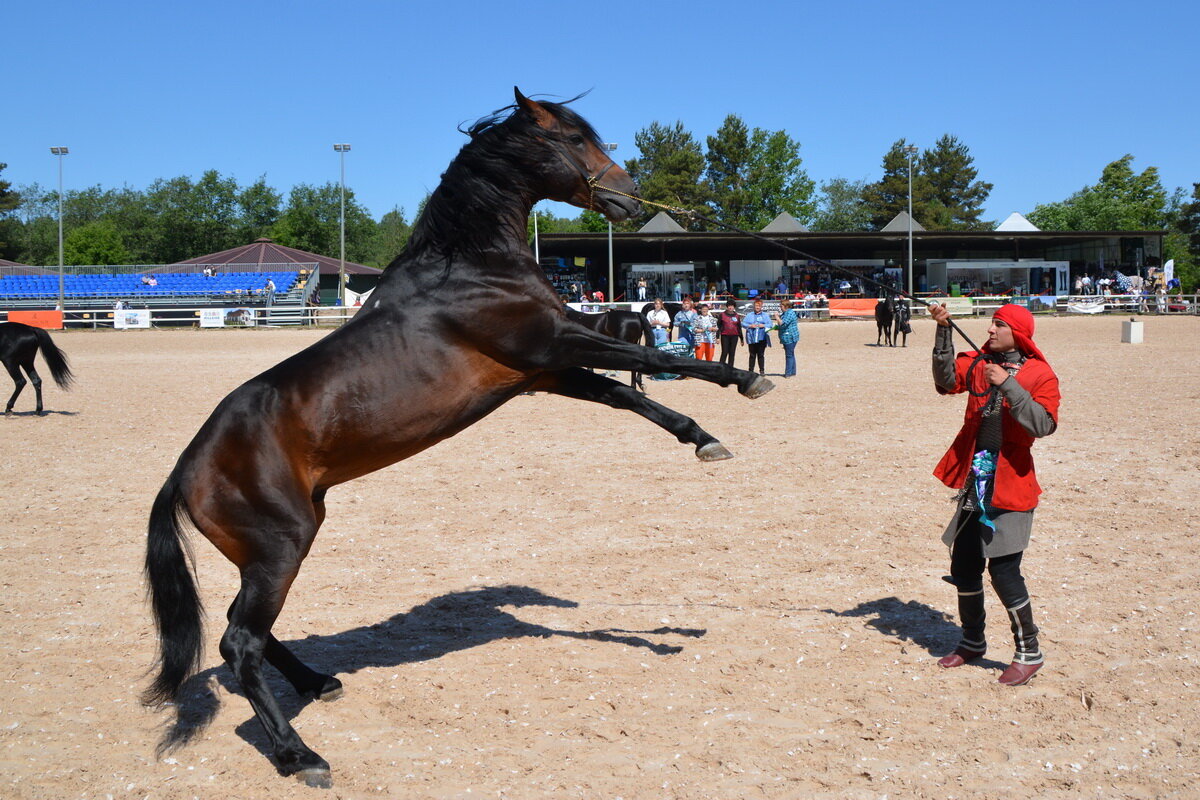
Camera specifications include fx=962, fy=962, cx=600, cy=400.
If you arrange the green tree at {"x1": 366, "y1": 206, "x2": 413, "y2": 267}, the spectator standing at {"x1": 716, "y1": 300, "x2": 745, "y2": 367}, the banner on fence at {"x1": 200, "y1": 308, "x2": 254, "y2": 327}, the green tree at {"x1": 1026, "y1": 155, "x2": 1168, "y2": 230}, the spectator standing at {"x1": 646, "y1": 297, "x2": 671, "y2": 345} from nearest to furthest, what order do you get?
the spectator standing at {"x1": 716, "y1": 300, "x2": 745, "y2": 367} < the spectator standing at {"x1": 646, "y1": 297, "x2": 671, "y2": 345} < the banner on fence at {"x1": 200, "y1": 308, "x2": 254, "y2": 327} < the green tree at {"x1": 1026, "y1": 155, "x2": 1168, "y2": 230} < the green tree at {"x1": 366, "y1": 206, "x2": 413, "y2": 267}

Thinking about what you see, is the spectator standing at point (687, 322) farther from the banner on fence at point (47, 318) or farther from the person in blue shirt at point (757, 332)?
the banner on fence at point (47, 318)

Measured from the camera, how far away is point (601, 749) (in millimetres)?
4547

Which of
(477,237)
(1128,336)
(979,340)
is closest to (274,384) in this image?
(477,237)

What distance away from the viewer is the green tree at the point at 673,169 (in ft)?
299

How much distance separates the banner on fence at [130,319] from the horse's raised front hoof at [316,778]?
4657cm

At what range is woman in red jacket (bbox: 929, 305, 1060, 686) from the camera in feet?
16.6

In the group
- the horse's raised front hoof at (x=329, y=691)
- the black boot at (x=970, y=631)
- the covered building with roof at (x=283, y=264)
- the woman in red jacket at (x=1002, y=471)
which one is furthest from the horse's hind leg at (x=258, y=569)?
the covered building with roof at (x=283, y=264)

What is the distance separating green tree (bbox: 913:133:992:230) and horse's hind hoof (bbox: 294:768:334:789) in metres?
104

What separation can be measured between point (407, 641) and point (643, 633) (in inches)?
59.8

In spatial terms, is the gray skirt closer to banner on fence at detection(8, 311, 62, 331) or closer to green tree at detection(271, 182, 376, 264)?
banner on fence at detection(8, 311, 62, 331)

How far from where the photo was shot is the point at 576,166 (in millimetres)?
5262

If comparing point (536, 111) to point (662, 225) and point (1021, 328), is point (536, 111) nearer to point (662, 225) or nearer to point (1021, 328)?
point (1021, 328)

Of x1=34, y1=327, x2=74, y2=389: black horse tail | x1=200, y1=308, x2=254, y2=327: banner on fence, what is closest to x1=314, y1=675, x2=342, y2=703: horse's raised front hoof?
x1=34, y1=327, x2=74, y2=389: black horse tail

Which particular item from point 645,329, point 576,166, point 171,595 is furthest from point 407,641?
point 645,329
